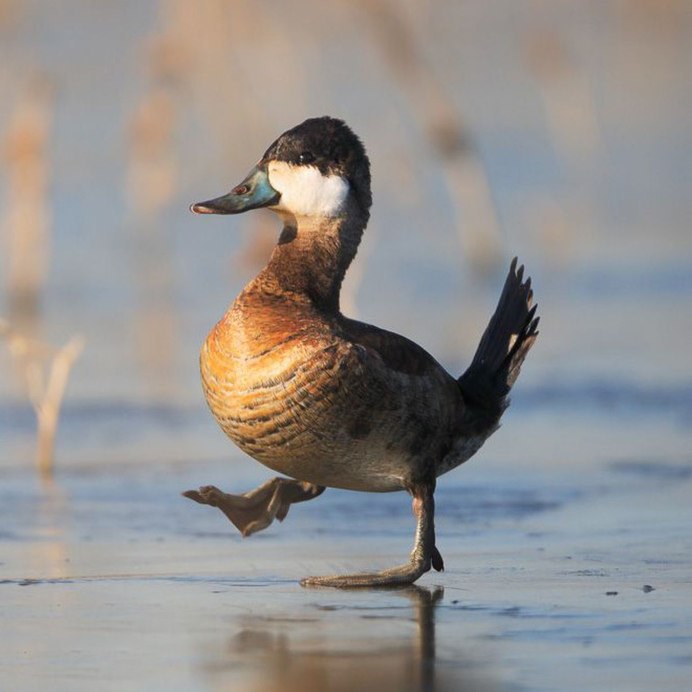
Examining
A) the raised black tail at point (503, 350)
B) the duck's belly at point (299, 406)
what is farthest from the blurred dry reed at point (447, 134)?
the duck's belly at point (299, 406)

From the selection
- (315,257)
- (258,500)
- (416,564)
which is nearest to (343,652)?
(416,564)

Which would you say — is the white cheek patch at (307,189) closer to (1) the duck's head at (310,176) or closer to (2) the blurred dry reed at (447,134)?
(1) the duck's head at (310,176)

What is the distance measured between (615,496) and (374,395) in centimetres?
185

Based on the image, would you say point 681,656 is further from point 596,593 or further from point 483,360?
point 483,360

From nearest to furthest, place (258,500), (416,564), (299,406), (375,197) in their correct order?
1. (299,406)
2. (416,564)
3. (258,500)
4. (375,197)

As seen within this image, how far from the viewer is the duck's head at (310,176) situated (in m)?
6.12

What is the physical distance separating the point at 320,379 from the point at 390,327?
595 centimetres

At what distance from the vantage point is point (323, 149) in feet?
20.1

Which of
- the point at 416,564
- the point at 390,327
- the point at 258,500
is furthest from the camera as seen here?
the point at 390,327

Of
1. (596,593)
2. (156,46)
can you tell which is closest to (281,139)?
(596,593)

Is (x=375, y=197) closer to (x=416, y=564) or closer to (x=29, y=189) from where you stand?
(x=29, y=189)

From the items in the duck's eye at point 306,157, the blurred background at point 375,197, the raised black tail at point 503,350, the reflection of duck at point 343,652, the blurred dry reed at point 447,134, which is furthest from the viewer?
the blurred dry reed at point 447,134

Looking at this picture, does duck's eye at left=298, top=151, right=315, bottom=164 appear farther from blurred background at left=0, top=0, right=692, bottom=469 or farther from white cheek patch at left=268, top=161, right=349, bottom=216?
blurred background at left=0, top=0, right=692, bottom=469

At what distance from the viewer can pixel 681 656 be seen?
188 inches
